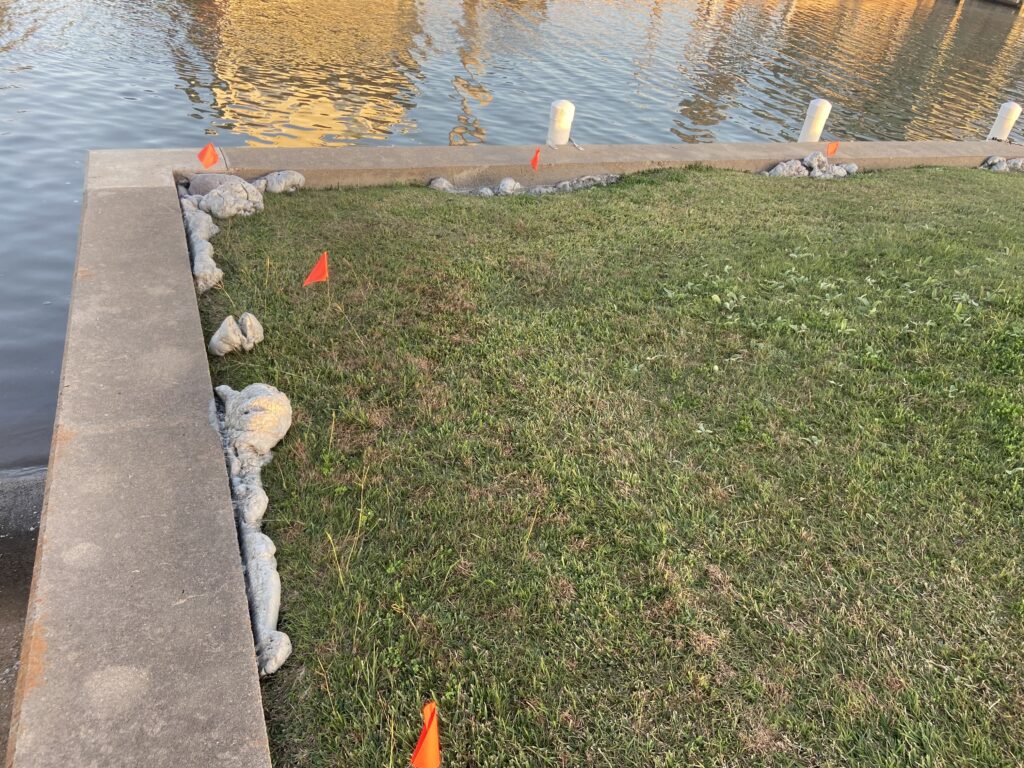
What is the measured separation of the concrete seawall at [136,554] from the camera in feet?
9.00

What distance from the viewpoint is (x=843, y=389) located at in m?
5.29

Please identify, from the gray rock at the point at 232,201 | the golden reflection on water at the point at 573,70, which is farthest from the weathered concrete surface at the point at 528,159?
the golden reflection on water at the point at 573,70

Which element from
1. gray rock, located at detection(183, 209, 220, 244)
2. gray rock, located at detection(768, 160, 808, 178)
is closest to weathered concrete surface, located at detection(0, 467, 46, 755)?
gray rock, located at detection(183, 209, 220, 244)

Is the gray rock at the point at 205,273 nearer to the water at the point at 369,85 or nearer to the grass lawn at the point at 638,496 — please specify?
the grass lawn at the point at 638,496

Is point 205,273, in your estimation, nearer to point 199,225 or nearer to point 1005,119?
point 199,225

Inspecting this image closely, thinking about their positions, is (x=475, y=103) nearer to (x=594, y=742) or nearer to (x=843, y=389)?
(x=843, y=389)

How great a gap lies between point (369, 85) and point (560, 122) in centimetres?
701

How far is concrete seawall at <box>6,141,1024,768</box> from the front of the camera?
108 inches

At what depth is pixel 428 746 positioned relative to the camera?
8.69 feet

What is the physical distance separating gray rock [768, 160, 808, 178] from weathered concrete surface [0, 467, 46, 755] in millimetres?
10572

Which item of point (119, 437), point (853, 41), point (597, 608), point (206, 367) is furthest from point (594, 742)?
point (853, 41)

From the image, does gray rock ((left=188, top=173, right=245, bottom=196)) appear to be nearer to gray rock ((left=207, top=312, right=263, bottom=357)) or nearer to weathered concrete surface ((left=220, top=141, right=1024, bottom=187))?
weathered concrete surface ((left=220, top=141, right=1024, bottom=187))

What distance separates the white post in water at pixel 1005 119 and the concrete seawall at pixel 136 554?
16.5m

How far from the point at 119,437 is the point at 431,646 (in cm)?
233
